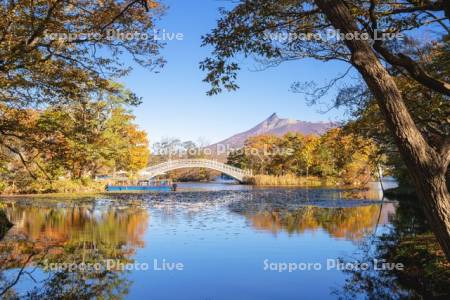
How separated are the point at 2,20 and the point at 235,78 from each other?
4.47 metres

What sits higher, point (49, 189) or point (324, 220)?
point (49, 189)

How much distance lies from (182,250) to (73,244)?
10.5 feet

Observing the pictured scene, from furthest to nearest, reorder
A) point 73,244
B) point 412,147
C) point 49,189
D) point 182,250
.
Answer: point 49,189 < point 73,244 < point 182,250 < point 412,147

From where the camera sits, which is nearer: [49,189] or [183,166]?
[49,189]

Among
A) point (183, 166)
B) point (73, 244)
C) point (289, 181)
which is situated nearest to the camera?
point (73, 244)

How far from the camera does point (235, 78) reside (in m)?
5.25

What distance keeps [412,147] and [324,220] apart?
13253 mm

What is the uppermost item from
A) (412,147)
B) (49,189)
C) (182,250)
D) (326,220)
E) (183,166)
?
(183,166)

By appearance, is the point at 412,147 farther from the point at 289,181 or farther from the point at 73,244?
the point at 289,181

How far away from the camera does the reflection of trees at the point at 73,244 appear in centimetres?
682

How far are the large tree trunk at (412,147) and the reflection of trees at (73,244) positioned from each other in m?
5.28

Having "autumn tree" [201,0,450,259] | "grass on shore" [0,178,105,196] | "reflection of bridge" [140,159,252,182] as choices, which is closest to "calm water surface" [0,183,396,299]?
"autumn tree" [201,0,450,259]

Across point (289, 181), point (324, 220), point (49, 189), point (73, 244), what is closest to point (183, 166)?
point (289, 181)

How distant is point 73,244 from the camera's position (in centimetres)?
1085
